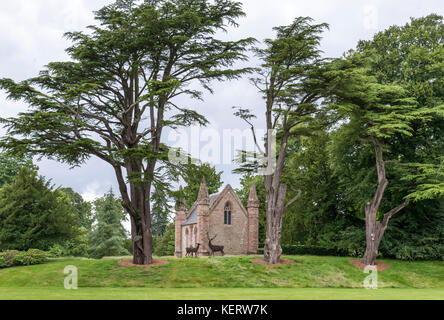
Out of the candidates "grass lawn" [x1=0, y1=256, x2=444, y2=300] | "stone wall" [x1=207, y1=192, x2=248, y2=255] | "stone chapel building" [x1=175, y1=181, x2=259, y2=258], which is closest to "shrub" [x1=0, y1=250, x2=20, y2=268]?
"grass lawn" [x1=0, y1=256, x2=444, y2=300]

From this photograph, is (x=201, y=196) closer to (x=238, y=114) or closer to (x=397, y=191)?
(x=238, y=114)

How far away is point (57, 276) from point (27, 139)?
726 cm

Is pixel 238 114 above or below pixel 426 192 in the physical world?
above

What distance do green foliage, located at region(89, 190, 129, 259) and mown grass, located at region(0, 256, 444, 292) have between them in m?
22.0

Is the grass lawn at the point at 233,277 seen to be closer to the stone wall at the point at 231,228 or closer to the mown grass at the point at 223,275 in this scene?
the mown grass at the point at 223,275

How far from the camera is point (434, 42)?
31266mm

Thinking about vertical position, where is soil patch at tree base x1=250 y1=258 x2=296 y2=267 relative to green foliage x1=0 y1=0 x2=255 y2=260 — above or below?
below

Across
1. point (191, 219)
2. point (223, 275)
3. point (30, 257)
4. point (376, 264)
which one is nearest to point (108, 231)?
point (191, 219)

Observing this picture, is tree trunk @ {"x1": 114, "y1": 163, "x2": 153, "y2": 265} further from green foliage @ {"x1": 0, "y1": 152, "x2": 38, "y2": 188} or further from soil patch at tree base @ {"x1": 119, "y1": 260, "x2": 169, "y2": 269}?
green foliage @ {"x1": 0, "y1": 152, "x2": 38, "y2": 188}

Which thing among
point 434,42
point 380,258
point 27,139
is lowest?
point 380,258

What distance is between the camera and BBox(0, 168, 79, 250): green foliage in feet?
91.5

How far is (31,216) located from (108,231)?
22949 millimetres

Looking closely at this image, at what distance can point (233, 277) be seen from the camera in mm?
23625

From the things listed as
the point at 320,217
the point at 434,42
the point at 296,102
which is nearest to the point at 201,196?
the point at 320,217
